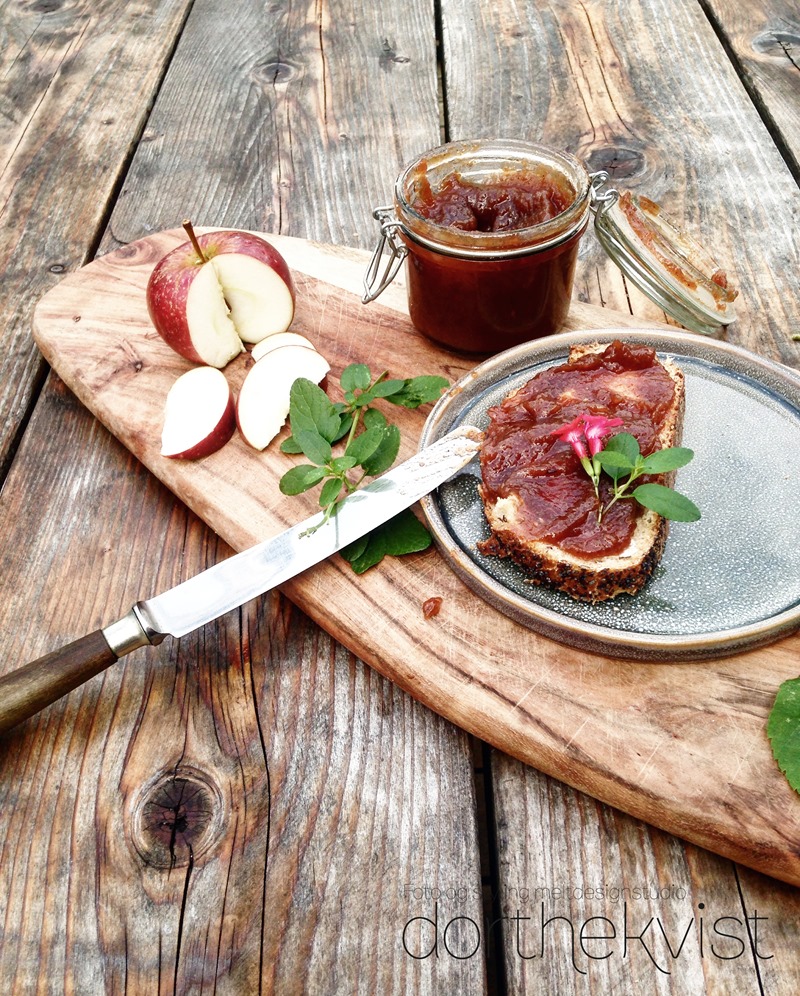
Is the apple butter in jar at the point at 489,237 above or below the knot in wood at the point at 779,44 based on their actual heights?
above

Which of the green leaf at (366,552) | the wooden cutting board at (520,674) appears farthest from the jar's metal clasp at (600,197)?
the green leaf at (366,552)

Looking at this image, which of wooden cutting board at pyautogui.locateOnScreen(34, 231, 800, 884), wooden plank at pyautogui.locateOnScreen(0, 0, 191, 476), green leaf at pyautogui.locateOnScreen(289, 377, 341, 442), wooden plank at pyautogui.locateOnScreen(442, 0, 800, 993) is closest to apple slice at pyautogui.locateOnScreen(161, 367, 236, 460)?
wooden cutting board at pyautogui.locateOnScreen(34, 231, 800, 884)

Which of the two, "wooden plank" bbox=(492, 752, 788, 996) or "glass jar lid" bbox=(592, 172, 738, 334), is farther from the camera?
"glass jar lid" bbox=(592, 172, 738, 334)

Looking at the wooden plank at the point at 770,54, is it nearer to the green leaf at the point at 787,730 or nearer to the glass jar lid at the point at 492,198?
the glass jar lid at the point at 492,198

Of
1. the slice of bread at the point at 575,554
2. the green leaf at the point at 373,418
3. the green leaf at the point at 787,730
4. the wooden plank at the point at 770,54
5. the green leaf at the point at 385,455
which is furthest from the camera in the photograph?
the wooden plank at the point at 770,54

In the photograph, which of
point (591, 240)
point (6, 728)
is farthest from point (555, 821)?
point (591, 240)

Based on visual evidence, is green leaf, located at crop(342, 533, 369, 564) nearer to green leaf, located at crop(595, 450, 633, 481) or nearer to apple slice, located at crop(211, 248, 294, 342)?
green leaf, located at crop(595, 450, 633, 481)

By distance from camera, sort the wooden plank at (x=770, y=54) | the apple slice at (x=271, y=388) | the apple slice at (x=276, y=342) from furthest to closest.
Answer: the wooden plank at (x=770, y=54) → the apple slice at (x=276, y=342) → the apple slice at (x=271, y=388)

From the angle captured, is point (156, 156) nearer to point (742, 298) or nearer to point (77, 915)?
point (742, 298)
